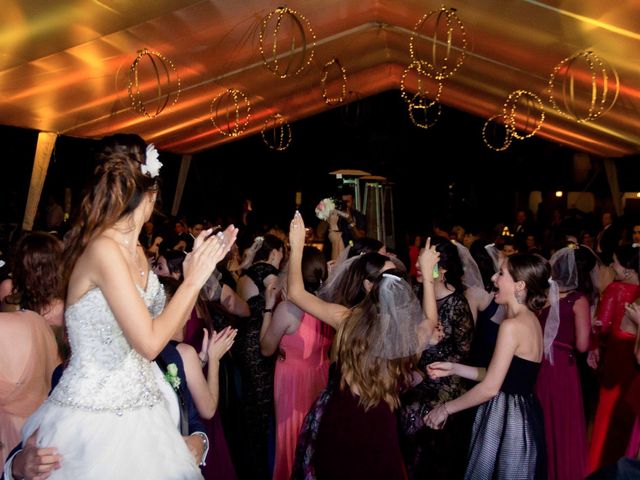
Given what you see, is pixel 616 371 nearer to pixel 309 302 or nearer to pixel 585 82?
pixel 309 302

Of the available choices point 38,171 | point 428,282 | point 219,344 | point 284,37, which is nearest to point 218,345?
point 219,344

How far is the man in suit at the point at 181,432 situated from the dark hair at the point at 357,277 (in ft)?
3.54

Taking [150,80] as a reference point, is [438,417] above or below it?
below

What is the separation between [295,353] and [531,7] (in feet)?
15.0

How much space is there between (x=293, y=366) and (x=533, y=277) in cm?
143

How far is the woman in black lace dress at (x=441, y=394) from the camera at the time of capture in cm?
421

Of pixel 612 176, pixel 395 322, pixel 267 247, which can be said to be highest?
pixel 612 176

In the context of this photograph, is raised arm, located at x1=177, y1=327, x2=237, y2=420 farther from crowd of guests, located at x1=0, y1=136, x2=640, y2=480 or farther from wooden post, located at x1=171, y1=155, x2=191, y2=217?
wooden post, located at x1=171, y1=155, x2=191, y2=217

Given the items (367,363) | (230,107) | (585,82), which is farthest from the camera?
(230,107)

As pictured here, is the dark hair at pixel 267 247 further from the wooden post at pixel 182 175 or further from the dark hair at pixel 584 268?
the wooden post at pixel 182 175

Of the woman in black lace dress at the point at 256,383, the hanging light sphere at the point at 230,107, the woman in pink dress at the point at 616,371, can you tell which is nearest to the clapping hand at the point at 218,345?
the woman in black lace dress at the point at 256,383

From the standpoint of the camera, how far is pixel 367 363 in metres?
3.18

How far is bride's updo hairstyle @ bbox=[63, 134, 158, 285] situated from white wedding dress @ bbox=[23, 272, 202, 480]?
6.3 inches

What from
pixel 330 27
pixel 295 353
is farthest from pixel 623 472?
pixel 330 27
